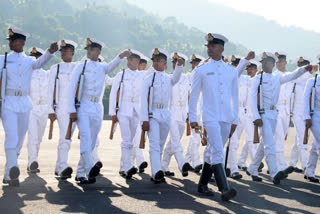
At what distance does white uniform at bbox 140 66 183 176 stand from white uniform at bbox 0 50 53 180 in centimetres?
175

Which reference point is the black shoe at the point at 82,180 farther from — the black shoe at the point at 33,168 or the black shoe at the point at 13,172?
the black shoe at the point at 33,168

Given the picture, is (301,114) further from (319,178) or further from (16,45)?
(16,45)

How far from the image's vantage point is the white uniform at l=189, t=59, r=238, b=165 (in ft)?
27.8

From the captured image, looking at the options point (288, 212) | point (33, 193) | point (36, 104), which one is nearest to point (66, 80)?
point (36, 104)

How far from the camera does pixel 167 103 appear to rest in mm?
10414

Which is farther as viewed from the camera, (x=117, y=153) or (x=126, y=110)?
(x=117, y=153)

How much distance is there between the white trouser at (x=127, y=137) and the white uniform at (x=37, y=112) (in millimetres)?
1465

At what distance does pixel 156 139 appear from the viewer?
33.2ft

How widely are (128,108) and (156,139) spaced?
1.61 meters

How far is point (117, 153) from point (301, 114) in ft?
17.9

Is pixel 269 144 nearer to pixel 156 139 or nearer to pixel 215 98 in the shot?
pixel 156 139

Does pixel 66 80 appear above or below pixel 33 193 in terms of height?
above

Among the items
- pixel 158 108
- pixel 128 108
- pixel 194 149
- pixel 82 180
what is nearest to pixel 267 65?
pixel 158 108

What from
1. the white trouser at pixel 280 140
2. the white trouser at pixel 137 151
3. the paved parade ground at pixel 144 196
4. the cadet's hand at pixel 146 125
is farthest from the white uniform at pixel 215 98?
the white trouser at pixel 137 151
